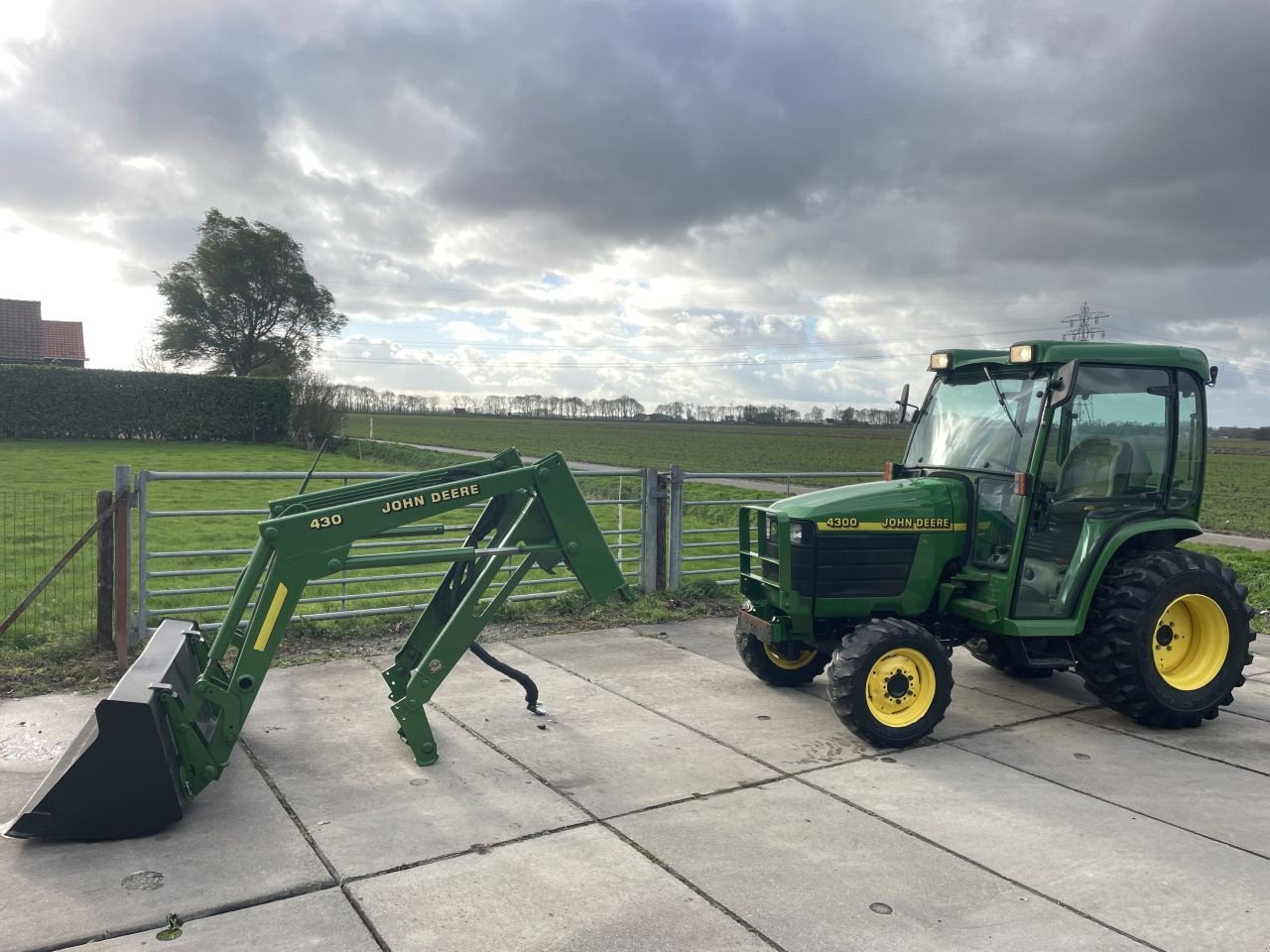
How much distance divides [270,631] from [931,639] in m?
3.62

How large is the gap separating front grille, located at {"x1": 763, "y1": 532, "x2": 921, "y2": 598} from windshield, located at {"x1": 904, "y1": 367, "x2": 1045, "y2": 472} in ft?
2.43

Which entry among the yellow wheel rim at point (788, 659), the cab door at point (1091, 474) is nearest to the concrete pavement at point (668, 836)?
the yellow wheel rim at point (788, 659)

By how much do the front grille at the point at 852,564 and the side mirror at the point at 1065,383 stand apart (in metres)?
1.15

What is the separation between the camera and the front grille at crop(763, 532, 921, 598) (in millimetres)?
5652

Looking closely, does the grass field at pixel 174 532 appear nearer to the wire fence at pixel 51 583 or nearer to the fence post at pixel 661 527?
the wire fence at pixel 51 583

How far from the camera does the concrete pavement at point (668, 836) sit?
3330mm

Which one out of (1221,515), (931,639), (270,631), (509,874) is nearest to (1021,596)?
(931,639)

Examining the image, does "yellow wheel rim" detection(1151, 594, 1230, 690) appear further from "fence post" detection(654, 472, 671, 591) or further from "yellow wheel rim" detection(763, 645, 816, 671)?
"fence post" detection(654, 472, 671, 591)

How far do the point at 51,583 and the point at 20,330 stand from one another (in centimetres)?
4734

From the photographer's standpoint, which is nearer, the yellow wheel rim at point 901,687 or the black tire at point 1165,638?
the yellow wheel rim at point 901,687

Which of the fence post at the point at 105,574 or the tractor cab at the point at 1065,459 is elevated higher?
the tractor cab at the point at 1065,459

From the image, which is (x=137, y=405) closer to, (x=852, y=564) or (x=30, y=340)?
(x=30, y=340)

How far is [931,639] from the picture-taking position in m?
5.34

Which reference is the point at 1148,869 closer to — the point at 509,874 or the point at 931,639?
the point at 931,639
